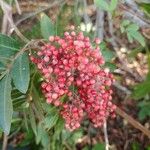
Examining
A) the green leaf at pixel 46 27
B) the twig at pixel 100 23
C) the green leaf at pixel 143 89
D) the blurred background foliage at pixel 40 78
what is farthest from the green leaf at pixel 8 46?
the twig at pixel 100 23

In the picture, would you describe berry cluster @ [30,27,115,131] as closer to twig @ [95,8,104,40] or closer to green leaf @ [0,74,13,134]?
green leaf @ [0,74,13,134]

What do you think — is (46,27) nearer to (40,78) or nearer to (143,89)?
(40,78)

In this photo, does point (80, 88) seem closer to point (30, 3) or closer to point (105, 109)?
point (105, 109)

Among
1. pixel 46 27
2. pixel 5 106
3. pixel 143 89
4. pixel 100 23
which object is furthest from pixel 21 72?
pixel 100 23

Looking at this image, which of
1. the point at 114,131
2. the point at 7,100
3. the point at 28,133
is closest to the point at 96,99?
the point at 7,100

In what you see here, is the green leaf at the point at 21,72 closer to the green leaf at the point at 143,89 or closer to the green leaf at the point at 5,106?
the green leaf at the point at 5,106

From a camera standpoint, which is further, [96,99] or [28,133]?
[28,133]
